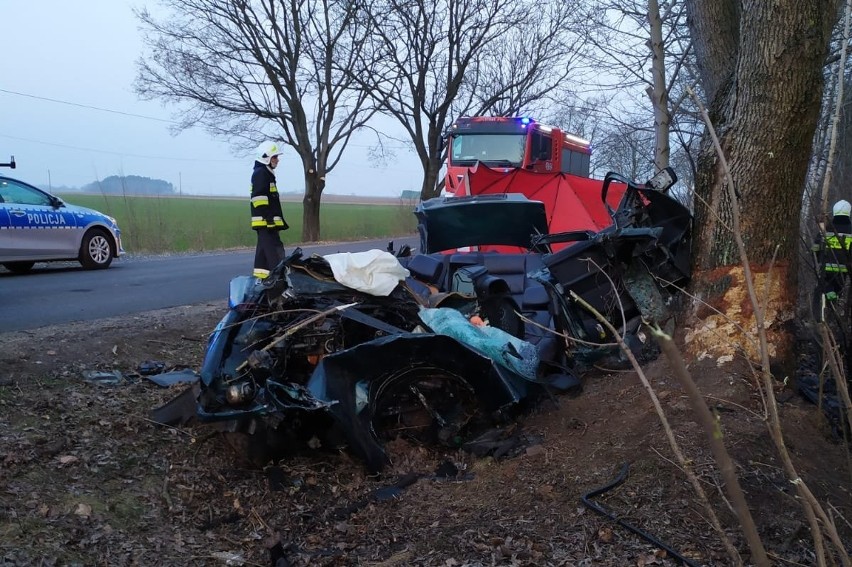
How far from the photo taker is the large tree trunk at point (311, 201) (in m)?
25.9

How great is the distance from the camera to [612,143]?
20.0 m

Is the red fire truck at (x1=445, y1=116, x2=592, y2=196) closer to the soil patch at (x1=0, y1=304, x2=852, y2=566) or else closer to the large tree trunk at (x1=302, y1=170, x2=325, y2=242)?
the large tree trunk at (x1=302, y1=170, x2=325, y2=242)

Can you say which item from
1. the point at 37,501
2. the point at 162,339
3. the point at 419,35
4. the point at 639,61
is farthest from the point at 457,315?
the point at 419,35

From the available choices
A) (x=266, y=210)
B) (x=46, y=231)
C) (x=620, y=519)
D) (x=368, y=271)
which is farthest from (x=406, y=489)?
(x=46, y=231)

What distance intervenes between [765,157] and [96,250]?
11.1 metres

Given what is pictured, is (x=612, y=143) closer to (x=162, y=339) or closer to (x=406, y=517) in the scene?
(x=162, y=339)

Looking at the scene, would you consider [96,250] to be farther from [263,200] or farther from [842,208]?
[842,208]

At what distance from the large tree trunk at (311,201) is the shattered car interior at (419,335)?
20.5 meters

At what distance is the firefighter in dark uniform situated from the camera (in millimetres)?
8031

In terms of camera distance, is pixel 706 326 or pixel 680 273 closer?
pixel 706 326

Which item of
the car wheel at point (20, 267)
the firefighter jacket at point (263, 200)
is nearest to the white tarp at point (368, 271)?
the firefighter jacket at point (263, 200)

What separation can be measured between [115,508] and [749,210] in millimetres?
3895

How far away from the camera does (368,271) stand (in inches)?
184

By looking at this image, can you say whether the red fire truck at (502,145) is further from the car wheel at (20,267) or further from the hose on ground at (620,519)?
the hose on ground at (620,519)
